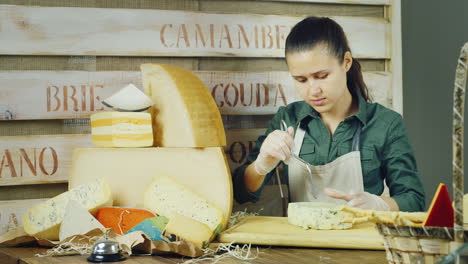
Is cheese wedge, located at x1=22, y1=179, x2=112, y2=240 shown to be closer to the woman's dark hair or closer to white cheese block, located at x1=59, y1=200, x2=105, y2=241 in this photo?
white cheese block, located at x1=59, y1=200, x2=105, y2=241

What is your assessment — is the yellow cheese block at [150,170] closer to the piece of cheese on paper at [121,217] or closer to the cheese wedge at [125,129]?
the cheese wedge at [125,129]

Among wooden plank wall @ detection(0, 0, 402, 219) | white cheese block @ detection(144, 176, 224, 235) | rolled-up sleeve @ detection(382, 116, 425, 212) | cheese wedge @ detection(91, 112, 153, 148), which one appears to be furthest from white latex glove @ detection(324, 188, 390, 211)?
wooden plank wall @ detection(0, 0, 402, 219)

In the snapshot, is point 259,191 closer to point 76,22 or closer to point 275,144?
point 275,144

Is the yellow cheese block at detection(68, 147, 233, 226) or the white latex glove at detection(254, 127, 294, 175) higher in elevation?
the white latex glove at detection(254, 127, 294, 175)

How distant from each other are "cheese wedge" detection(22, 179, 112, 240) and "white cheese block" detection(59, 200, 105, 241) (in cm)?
5

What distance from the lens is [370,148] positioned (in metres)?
2.70

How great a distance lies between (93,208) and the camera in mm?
2082

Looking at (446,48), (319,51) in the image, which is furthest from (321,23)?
(446,48)

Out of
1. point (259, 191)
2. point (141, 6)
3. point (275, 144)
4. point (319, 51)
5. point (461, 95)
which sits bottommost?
point (259, 191)

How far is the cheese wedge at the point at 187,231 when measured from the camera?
186cm

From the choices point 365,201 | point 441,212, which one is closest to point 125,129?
point 365,201

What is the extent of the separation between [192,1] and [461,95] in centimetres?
202

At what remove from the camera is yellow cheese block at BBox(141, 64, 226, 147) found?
2277mm

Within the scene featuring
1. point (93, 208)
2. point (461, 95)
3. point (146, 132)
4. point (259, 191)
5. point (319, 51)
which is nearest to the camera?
point (461, 95)
